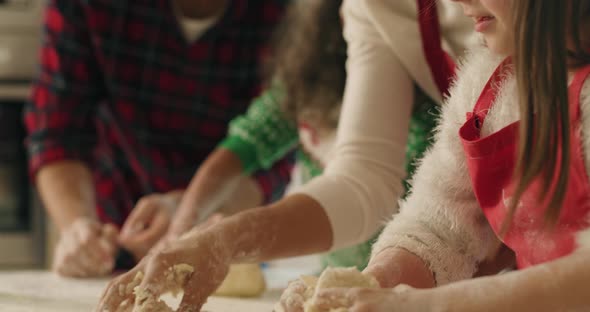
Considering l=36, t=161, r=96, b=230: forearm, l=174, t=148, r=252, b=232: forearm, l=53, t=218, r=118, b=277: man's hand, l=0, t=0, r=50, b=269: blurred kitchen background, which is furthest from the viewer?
l=0, t=0, r=50, b=269: blurred kitchen background

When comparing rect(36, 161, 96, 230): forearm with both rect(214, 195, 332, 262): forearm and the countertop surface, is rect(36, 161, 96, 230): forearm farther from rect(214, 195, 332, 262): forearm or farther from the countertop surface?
rect(214, 195, 332, 262): forearm

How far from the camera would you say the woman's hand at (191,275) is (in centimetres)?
83

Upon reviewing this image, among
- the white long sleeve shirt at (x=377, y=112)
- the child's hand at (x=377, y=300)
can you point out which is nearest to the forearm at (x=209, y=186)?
the white long sleeve shirt at (x=377, y=112)

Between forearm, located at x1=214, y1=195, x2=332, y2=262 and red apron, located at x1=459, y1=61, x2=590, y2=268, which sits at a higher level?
red apron, located at x1=459, y1=61, x2=590, y2=268

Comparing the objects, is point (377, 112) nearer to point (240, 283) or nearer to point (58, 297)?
point (240, 283)

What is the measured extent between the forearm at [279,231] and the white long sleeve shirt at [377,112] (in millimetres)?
22

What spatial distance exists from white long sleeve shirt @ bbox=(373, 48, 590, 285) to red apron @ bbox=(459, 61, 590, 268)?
0.03 meters

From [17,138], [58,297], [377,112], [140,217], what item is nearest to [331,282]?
[377,112]

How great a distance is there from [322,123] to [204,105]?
1.35 feet

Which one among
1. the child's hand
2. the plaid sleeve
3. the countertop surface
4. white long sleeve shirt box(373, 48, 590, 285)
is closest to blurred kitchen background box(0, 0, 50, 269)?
the plaid sleeve

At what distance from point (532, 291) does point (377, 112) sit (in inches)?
17.9

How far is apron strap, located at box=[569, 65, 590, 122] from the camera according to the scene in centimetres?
64

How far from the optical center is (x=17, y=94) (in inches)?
89.4

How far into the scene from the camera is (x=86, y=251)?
4.20ft
